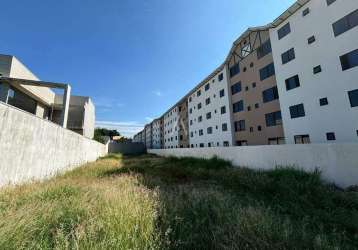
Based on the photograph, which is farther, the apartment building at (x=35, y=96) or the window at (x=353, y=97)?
the apartment building at (x=35, y=96)

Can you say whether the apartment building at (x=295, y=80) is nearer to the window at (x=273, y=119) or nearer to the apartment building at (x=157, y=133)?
the window at (x=273, y=119)

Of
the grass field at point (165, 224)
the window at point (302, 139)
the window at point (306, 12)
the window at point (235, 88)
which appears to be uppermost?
the window at point (306, 12)

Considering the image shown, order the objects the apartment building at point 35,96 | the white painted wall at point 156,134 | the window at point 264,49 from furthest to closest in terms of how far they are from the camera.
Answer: the white painted wall at point 156,134 → the window at point 264,49 → the apartment building at point 35,96

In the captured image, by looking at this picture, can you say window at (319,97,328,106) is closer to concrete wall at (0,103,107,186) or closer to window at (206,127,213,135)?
window at (206,127,213,135)

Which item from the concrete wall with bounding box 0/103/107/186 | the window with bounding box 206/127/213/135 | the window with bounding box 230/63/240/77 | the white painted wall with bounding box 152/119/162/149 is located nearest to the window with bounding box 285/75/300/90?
the window with bounding box 230/63/240/77

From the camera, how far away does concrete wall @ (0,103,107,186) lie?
4898 mm

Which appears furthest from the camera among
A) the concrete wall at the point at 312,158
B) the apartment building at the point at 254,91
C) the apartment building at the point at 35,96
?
the apartment building at the point at 254,91

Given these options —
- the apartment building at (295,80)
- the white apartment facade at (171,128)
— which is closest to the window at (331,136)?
the apartment building at (295,80)

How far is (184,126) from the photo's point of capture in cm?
4166

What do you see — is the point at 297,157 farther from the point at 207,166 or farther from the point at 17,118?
the point at 17,118

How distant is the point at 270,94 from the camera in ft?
64.1

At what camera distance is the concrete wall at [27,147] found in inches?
193

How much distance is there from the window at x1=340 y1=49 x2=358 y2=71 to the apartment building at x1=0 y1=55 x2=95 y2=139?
23910 mm

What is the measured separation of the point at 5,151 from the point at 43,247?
13.7 ft
